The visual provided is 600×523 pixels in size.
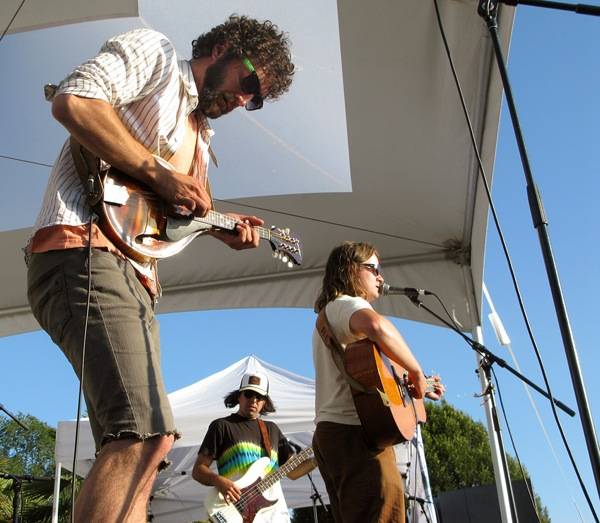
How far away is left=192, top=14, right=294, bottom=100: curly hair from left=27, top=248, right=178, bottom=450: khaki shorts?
112 cm

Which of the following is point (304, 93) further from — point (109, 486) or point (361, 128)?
point (109, 486)

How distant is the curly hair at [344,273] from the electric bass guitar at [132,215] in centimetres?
119

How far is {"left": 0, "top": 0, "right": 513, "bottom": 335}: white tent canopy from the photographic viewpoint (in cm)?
429

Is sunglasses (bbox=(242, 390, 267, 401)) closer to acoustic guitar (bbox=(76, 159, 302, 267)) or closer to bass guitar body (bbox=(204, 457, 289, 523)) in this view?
bass guitar body (bbox=(204, 457, 289, 523))

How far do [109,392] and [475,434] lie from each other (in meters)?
25.2

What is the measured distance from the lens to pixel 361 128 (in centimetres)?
489

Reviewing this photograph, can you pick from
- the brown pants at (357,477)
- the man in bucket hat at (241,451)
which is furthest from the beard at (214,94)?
the man in bucket hat at (241,451)

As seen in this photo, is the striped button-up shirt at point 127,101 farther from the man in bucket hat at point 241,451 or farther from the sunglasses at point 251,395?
the sunglasses at point 251,395

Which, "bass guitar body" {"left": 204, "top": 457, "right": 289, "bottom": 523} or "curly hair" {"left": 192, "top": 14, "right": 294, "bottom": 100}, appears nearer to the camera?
"curly hair" {"left": 192, "top": 14, "right": 294, "bottom": 100}

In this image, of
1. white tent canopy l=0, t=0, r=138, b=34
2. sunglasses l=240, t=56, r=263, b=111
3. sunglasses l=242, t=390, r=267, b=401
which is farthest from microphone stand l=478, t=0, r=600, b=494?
sunglasses l=242, t=390, r=267, b=401

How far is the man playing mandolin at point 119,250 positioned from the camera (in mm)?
1516

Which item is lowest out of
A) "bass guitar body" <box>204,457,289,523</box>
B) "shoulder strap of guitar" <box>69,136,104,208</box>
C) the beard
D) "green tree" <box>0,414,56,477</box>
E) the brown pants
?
the brown pants

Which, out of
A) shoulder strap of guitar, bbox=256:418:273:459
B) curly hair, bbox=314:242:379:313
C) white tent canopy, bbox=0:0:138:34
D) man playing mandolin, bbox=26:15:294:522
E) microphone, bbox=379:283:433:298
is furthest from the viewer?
shoulder strap of guitar, bbox=256:418:273:459

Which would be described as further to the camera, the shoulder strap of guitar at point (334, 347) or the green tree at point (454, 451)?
the green tree at point (454, 451)
